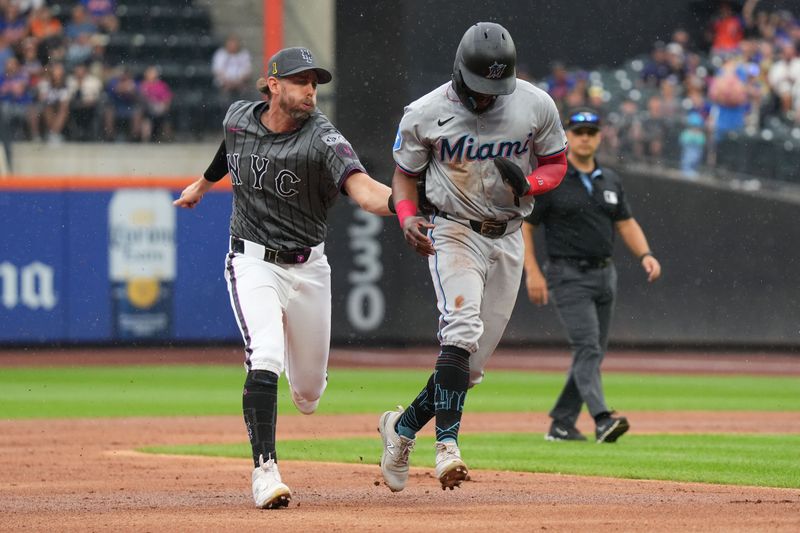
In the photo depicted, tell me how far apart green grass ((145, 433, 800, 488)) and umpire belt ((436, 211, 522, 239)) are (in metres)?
1.72

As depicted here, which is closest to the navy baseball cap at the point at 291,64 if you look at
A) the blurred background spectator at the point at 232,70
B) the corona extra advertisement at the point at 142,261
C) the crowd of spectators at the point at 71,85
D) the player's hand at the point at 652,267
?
the player's hand at the point at 652,267

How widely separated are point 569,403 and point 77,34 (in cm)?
1375

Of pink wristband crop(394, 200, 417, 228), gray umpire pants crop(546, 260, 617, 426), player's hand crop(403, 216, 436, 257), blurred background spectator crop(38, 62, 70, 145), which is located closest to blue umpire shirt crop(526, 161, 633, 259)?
gray umpire pants crop(546, 260, 617, 426)

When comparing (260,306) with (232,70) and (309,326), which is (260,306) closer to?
(309,326)

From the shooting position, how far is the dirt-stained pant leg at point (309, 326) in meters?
6.31

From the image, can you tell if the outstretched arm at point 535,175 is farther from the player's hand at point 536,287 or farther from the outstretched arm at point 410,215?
the player's hand at point 536,287

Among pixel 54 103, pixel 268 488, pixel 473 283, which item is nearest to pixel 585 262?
pixel 473 283

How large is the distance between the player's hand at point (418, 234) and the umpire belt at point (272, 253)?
566mm

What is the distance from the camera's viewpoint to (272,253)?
6234 millimetres

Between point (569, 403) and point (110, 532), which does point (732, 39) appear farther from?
point (110, 532)

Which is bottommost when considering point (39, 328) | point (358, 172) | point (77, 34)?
point (39, 328)

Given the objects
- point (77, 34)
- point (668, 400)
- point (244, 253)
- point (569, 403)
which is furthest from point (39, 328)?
point (244, 253)

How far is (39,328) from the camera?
712 inches

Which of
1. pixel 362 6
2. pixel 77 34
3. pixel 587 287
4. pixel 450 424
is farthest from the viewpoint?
pixel 77 34
